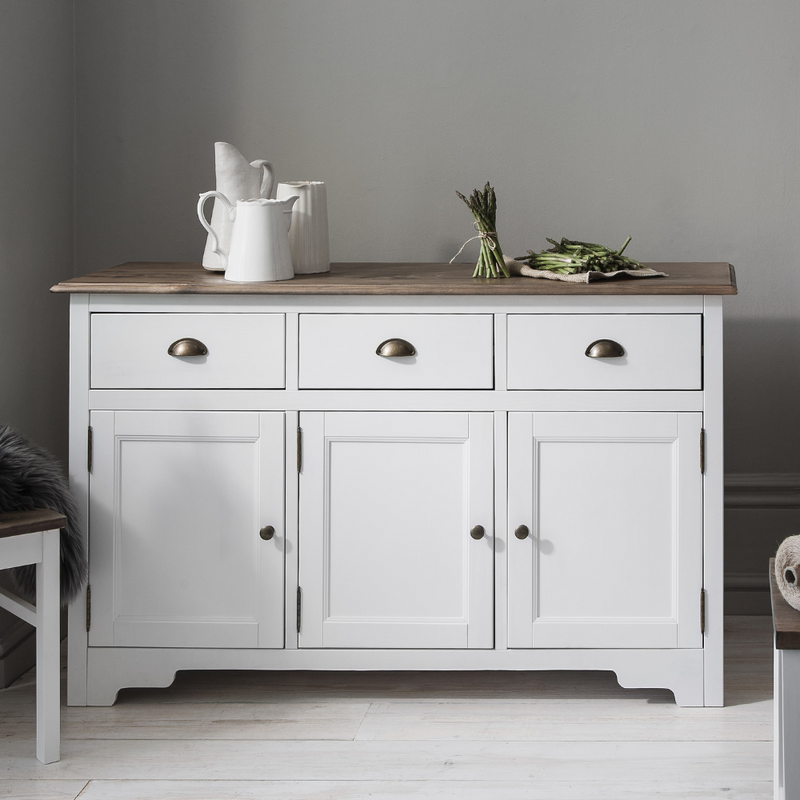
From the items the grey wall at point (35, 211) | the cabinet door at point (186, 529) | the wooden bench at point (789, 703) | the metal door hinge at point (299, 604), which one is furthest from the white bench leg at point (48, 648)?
the wooden bench at point (789, 703)

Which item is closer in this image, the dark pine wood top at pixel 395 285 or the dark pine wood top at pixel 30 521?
the dark pine wood top at pixel 30 521

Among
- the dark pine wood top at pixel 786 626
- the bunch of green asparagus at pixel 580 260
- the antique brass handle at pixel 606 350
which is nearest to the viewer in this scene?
the dark pine wood top at pixel 786 626

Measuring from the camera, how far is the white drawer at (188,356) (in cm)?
200

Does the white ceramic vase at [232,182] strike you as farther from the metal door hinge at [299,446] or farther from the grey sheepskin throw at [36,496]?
the grey sheepskin throw at [36,496]

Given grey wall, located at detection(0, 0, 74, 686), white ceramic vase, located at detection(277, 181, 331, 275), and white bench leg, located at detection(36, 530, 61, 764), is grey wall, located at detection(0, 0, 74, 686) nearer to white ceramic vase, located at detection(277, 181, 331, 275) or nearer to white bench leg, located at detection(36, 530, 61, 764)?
white bench leg, located at detection(36, 530, 61, 764)

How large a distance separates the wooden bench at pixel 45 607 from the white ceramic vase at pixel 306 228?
772 millimetres

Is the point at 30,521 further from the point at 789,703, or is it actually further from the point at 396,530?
the point at 789,703

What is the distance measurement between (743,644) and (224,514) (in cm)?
137

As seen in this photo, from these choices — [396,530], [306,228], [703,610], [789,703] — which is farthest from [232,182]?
[789,703]

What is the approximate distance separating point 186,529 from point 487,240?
0.92m

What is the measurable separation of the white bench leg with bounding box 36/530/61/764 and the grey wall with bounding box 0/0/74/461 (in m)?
0.60

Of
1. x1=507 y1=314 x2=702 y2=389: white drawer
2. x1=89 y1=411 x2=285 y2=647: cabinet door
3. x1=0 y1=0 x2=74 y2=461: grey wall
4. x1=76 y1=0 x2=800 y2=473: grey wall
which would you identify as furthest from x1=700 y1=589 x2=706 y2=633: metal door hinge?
x1=0 y1=0 x2=74 y2=461: grey wall

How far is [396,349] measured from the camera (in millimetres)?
1974

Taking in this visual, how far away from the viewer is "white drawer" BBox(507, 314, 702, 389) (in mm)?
1972
